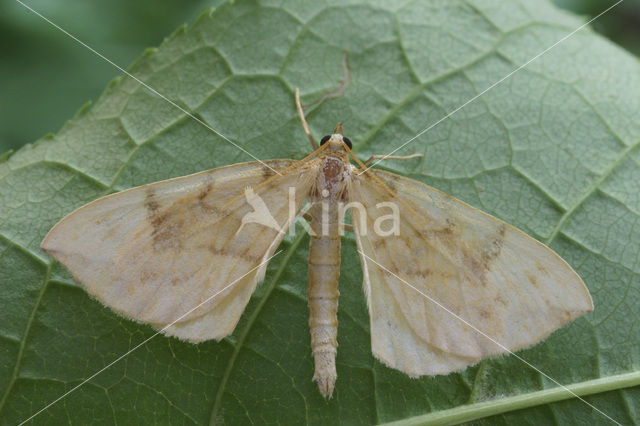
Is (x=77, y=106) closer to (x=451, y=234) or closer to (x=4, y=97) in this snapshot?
(x=4, y=97)

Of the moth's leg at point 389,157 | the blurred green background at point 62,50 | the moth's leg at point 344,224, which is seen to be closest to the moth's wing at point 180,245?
the moth's leg at point 344,224

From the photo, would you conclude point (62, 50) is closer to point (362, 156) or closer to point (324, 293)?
point (362, 156)

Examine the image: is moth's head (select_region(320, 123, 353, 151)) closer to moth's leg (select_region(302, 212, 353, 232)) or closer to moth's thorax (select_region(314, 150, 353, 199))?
moth's thorax (select_region(314, 150, 353, 199))

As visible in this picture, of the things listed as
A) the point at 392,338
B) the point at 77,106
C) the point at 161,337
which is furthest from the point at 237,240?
the point at 77,106

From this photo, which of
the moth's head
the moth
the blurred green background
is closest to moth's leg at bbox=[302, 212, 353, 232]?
the moth

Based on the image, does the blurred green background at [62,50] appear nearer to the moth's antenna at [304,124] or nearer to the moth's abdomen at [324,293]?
the moth's antenna at [304,124]

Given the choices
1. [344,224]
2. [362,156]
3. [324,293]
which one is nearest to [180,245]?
[324,293]
